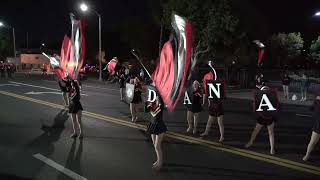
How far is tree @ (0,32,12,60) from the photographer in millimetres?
85475

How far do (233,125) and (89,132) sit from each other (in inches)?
177

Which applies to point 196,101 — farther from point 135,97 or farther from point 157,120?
point 157,120

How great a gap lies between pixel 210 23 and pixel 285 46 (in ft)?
82.2

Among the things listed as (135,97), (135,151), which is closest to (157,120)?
(135,151)

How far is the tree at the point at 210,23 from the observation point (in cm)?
3092

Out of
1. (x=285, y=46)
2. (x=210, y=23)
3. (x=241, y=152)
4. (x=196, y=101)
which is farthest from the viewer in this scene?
(x=285, y=46)

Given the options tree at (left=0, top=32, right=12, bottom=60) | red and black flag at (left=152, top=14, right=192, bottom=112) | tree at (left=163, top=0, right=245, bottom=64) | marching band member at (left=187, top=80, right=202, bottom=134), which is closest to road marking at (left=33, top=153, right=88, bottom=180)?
red and black flag at (left=152, top=14, right=192, bottom=112)

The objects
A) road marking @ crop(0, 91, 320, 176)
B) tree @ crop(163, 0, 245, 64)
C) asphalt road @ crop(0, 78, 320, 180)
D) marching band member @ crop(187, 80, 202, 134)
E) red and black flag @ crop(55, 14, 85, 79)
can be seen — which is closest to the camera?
asphalt road @ crop(0, 78, 320, 180)

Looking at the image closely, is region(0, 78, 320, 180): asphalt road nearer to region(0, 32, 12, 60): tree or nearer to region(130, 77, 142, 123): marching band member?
region(130, 77, 142, 123): marching band member

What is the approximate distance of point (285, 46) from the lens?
53.4m

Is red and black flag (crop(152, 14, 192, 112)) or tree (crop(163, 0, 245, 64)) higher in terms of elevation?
tree (crop(163, 0, 245, 64))

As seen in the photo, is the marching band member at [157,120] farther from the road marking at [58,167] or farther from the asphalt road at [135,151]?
the road marking at [58,167]

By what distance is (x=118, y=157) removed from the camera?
9.32 meters

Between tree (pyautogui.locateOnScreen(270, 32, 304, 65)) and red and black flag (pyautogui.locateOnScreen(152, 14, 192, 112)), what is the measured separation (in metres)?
47.1
